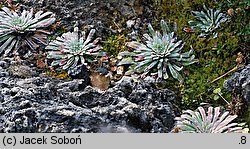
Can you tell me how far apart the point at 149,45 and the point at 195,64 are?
42 centimetres

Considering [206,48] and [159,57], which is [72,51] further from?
[206,48]

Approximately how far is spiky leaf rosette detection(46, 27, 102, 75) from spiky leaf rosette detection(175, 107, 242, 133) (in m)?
0.97

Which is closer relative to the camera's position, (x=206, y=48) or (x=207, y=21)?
(x=206, y=48)

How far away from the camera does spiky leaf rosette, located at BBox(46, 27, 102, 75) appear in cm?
403

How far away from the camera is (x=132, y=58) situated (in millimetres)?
4113

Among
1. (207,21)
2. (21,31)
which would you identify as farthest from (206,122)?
(21,31)

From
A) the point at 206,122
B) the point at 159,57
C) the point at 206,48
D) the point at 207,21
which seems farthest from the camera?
the point at 207,21

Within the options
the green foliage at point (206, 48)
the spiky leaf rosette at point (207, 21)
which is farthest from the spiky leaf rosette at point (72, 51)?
the spiky leaf rosette at point (207, 21)

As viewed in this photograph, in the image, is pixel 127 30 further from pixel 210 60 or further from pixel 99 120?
pixel 99 120

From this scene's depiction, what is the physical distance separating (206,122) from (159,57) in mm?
756

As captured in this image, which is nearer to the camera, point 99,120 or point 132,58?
point 99,120

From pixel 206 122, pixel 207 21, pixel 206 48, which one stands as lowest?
pixel 206 122

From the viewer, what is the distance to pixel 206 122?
11.6ft
